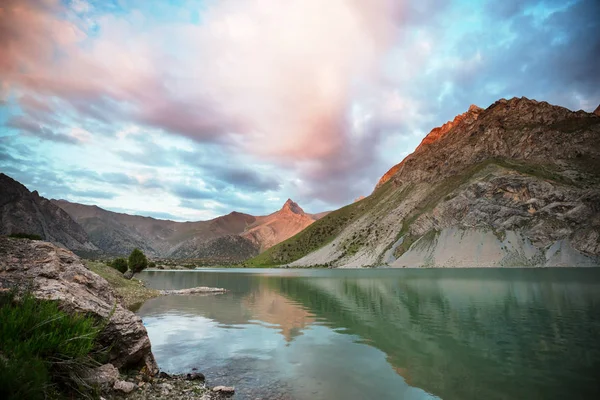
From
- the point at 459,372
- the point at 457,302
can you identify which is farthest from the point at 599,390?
the point at 457,302

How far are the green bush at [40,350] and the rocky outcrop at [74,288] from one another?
1.36 meters

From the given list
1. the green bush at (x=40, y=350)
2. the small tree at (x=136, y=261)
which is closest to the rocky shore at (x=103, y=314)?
the green bush at (x=40, y=350)

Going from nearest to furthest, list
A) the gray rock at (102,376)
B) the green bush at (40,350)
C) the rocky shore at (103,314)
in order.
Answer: the green bush at (40,350), the gray rock at (102,376), the rocky shore at (103,314)

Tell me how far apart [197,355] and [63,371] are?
12.3 metres

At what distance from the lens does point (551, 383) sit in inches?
599

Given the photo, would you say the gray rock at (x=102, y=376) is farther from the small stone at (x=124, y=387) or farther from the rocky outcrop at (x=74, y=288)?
the rocky outcrop at (x=74, y=288)

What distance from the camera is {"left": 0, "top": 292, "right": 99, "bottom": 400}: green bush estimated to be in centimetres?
736

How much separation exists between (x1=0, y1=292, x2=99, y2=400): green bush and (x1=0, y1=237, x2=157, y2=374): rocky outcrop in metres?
1.36

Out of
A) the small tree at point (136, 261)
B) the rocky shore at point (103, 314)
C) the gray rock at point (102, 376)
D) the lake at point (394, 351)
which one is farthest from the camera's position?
the small tree at point (136, 261)

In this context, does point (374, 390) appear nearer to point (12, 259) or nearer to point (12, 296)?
point (12, 296)

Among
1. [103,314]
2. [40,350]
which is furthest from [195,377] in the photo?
[40,350]

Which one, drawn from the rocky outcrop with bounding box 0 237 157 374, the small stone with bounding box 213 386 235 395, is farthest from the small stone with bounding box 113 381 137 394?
the small stone with bounding box 213 386 235 395

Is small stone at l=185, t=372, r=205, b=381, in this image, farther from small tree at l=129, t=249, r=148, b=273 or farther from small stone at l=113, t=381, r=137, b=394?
small tree at l=129, t=249, r=148, b=273

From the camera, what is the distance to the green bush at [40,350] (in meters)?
7.36
